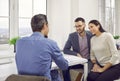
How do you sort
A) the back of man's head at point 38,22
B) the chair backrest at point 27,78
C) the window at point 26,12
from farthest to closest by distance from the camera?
1. the window at point 26,12
2. the back of man's head at point 38,22
3. the chair backrest at point 27,78

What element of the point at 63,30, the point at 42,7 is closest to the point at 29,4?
the point at 42,7

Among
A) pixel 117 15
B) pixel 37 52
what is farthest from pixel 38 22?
pixel 117 15

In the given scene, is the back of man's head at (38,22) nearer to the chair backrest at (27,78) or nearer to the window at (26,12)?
the chair backrest at (27,78)

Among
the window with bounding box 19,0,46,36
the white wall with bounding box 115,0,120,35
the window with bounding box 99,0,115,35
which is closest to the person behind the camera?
the window with bounding box 19,0,46,36

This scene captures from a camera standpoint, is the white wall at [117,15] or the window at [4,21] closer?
the window at [4,21]

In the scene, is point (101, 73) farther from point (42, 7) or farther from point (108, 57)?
point (42, 7)

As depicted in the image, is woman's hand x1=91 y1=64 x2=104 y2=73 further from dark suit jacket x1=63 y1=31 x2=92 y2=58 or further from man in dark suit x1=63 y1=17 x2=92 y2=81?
dark suit jacket x1=63 y1=31 x2=92 y2=58

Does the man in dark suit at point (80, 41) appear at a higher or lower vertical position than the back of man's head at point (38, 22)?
lower

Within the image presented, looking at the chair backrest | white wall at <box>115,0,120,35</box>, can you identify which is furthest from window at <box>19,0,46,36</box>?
white wall at <box>115,0,120,35</box>

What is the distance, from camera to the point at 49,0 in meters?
4.06

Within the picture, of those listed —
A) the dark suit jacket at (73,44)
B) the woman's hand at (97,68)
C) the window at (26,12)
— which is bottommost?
the woman's hand at (97,68)

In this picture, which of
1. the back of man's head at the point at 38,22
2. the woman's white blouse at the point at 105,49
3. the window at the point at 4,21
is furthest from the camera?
the window at the point at 4,21

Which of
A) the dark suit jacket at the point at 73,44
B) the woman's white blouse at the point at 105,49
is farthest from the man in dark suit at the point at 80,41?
the woman's white blouse at the point at 105,49

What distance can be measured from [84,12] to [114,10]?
1.89 meters
